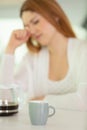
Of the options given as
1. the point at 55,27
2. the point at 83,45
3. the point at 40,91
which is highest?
the point at 55,27

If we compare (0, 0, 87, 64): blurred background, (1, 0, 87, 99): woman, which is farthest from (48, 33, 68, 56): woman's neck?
(0, 0, 87, 64): blurred background

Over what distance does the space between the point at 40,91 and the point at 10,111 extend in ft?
2.12

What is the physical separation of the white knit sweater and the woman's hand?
53mm

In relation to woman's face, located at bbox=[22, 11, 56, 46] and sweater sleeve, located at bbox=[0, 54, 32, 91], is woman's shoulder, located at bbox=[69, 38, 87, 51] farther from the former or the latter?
sweater sleeve, located at bbox=[0, 54, 32, 91]

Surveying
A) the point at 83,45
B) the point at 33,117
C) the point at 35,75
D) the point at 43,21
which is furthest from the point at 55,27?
the point at 33,117

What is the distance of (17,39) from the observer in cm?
192

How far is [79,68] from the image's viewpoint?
181cm

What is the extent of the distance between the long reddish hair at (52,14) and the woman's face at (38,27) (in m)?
0.03

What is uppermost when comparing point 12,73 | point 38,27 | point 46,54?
point 38,27

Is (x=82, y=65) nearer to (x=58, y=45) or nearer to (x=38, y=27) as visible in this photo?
(x=58, y=45)

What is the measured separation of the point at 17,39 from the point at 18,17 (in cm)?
15

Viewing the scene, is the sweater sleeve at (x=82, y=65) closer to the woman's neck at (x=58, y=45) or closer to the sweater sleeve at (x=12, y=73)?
the woman's neck at (x=58, y=45)

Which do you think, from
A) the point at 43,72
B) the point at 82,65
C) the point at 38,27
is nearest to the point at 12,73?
the point at 43,72

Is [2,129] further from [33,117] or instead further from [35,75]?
[35,75]
